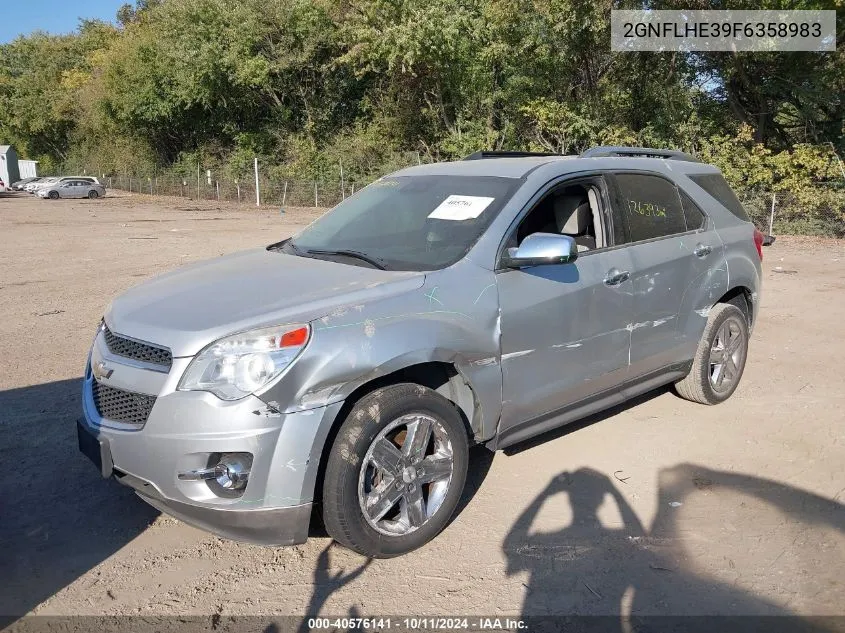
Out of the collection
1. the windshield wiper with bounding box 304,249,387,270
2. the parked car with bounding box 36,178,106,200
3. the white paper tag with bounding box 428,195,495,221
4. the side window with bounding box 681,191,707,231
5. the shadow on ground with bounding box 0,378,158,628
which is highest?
the parked car with bounding box 36,178,106,200

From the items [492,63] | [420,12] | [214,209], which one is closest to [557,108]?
[492,63]

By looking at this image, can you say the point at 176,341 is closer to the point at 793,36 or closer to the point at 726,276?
the point at 726,276

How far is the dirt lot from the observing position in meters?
3.17

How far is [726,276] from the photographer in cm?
537

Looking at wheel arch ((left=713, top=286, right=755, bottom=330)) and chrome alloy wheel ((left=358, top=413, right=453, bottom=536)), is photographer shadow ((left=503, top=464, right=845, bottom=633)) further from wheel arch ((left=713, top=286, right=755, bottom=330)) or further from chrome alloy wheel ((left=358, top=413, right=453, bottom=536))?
wheel arch ((left=713, top=286, right=755, bottom=330))

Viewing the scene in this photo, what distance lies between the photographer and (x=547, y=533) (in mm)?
3713

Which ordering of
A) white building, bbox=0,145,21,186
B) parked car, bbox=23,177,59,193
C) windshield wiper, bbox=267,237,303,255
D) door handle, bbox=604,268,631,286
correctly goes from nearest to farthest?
door handle, bbox=604,268,631,286 → windshield wiper, bbox=267,237,303,255 → parked car, bbox=23,177,59,193 → white building, bbox=0,145,21,186

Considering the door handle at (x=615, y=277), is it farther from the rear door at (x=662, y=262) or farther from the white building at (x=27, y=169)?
the white building at (x=27, y=169)

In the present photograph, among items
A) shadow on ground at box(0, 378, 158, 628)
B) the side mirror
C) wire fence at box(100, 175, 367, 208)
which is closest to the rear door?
the side mirror

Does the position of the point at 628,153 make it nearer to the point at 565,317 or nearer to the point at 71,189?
the point at 565,317

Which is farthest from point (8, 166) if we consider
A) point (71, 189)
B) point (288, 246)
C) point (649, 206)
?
point (649, 206)

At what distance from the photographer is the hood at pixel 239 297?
10.4 ft

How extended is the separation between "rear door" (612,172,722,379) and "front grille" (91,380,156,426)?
283cm

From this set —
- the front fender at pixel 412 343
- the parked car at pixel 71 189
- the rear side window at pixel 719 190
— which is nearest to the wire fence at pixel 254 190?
the parked car at pixel 71 189
